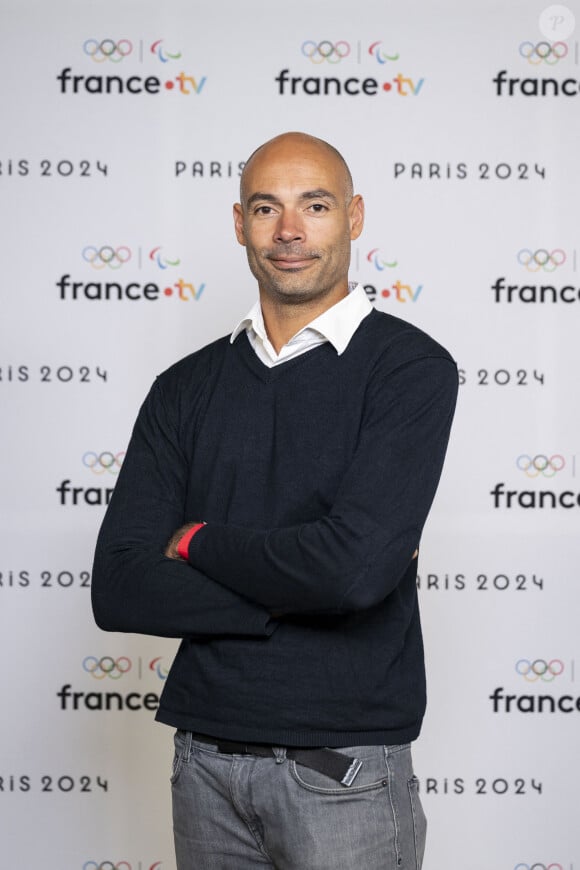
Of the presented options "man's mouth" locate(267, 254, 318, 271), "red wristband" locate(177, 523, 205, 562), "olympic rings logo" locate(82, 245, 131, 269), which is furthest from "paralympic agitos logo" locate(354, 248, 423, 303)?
"red wristband" locate(177, 523, 205, 562)

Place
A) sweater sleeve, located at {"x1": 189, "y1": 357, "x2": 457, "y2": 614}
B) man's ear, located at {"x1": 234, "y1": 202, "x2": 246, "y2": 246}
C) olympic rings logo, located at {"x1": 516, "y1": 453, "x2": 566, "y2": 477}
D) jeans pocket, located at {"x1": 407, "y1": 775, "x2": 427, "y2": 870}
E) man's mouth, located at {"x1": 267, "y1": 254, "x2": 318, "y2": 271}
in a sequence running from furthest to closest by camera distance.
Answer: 1. olympic rings logo, located at {"x1": 516, "y1": 453, "x2": 566, "y2": 477}
2. man's ear, located at {"x1": 234, "y1": 202, "x2": 246, "y2": 246}
3. man's mouth, located at {"x1": 267, "y1": 254, "x2": 318, "y2": 271}
4. jeans pocket, located at {"x1": 407, "y1": 775, "x2": 427, "y2": 870}
5. sweater sleeve, located at {"x1": 189, "y1": 357, "x2": 457, "y2": 614}

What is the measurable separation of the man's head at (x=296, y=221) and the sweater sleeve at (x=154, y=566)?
357 millimetres

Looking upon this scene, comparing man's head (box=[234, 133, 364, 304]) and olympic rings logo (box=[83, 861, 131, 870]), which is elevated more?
man's head (box=[234, 133, 364, 304])

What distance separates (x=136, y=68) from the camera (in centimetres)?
342

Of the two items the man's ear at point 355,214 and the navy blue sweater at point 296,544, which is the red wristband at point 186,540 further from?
the man's ear at point 355,214

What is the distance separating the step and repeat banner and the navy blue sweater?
139 cm

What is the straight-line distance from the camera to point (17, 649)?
345 centimetres

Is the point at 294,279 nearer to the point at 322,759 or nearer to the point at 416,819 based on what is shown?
the point at 322,759

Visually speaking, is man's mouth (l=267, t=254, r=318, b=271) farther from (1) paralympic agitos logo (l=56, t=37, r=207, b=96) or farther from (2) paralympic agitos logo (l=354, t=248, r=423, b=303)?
(1) paralympic agitos logo (l=56, t=37, r=207, b=96)

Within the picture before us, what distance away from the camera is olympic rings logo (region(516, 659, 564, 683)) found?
3.38 m

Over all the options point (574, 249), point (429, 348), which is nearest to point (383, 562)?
point (429, 348)

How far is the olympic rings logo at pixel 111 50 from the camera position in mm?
3416

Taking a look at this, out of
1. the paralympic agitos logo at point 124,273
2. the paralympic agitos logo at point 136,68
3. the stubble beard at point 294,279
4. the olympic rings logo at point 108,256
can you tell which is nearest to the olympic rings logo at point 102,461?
the paralympic agitos logo at point 124,273

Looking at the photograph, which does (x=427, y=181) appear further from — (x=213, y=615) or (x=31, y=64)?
(x=213, y=615)
